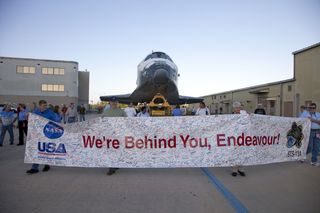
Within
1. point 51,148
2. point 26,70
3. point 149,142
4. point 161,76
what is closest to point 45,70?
point 26,70

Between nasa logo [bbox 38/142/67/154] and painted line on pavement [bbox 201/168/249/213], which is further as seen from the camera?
nasa logo [bbox 38/142/67/154]

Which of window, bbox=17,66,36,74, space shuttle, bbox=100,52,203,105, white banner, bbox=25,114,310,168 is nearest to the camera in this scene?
white banner, bbox=25,114,310,168

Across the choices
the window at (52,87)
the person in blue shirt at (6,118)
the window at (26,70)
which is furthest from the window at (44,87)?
the person in blue shirt at (6,118)

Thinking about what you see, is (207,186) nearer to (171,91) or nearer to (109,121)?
(109,121)

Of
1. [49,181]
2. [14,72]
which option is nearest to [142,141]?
[49,181]

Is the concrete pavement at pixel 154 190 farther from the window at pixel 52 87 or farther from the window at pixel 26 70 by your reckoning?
the window at pixel 26 70

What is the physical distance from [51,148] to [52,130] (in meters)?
0.45

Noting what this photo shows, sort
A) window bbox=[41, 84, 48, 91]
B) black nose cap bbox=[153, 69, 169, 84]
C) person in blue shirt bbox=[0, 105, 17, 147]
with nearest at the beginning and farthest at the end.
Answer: person in blue shirt bbox=[0, 105, 17, 147] < black nose cap bbox=[153, 69, 169, 84] < window bbox=[41, 84, 48, 91]

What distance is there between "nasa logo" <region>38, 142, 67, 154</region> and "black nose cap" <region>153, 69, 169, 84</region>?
25.2 feet

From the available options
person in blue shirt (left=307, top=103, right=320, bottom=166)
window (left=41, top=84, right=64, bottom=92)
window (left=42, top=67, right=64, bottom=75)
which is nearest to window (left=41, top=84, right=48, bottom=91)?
window (left=41, top=84, right=64, bottom=92)

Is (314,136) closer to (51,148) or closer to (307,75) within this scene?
(51,148)

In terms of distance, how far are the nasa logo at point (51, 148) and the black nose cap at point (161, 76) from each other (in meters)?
7.69

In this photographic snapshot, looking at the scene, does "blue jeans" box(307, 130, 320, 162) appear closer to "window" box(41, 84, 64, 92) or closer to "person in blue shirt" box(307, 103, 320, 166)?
"person in blue shirt" box(307, 103, 320, 166)

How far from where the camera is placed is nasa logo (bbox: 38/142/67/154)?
548cm
